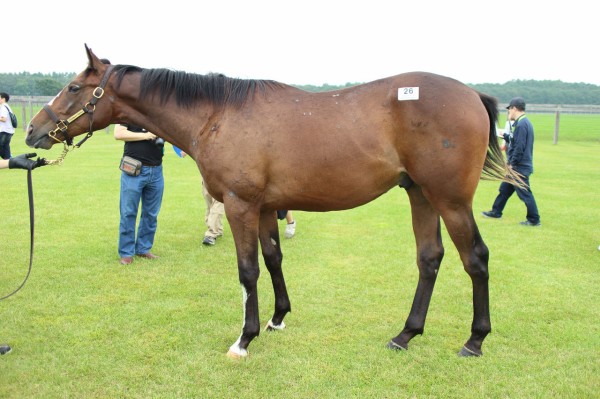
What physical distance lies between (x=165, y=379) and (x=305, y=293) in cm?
217

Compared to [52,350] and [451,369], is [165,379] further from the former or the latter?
[451,369]

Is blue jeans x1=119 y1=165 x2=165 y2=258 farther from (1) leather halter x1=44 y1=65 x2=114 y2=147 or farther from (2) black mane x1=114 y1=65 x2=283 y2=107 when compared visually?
(2) black mane x1=114 y1=65 x2=283 y2=107

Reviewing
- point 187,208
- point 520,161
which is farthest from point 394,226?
point 187,208

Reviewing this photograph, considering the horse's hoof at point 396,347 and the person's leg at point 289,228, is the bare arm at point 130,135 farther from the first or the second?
the horse's hoof at point 396,347

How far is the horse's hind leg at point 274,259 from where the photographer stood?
4453 mm

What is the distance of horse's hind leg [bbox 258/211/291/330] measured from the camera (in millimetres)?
4453

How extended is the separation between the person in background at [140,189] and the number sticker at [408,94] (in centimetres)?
365

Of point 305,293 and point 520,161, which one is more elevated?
point 520,161

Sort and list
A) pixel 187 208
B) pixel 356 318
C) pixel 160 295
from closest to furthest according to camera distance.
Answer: pixel 356 318 < pixel 160 295 < pixel 187 208

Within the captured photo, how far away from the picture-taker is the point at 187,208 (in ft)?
33.3

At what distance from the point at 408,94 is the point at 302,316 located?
8.10ft

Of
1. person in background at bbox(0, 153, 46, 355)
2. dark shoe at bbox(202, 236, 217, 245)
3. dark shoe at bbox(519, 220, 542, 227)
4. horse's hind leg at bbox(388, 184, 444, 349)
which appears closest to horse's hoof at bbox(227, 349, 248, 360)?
horse's hind leg at bbox(388, 184, 444, 349)

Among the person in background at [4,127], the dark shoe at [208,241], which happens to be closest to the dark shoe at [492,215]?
the dark shoe at [208,241]

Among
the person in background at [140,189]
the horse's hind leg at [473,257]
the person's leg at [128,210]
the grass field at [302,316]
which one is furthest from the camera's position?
the person's leg at [128,210]
